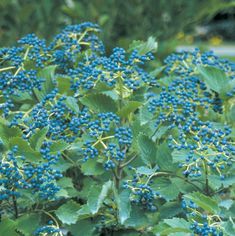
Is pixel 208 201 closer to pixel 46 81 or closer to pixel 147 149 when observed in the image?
pixel 147 149

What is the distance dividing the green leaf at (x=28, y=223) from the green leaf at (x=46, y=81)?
581 mm

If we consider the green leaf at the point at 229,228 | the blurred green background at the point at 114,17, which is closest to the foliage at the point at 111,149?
the green leaf at the point at 229,228

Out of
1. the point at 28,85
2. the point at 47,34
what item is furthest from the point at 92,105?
the point at 47,34

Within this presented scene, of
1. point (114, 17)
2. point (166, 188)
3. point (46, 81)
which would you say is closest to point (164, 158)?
point (166, 188)

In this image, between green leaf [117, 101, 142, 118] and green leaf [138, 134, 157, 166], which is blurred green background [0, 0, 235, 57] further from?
green leaf [138, 134, 157, 166]

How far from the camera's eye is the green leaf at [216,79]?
9.44ft

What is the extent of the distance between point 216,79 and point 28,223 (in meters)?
1.03

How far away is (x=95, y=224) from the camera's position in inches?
103

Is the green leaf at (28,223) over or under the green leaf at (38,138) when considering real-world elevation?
under

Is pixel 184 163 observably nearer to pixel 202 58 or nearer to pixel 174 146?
pixel 174 146

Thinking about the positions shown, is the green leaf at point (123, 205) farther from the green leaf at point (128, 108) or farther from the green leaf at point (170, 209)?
the green leaf at point (128, 108)

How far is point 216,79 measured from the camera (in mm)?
2900

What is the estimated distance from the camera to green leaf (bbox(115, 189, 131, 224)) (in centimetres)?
237

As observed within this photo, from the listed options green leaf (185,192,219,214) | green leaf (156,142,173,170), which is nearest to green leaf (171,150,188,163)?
green leaf (156,142,173,170)
